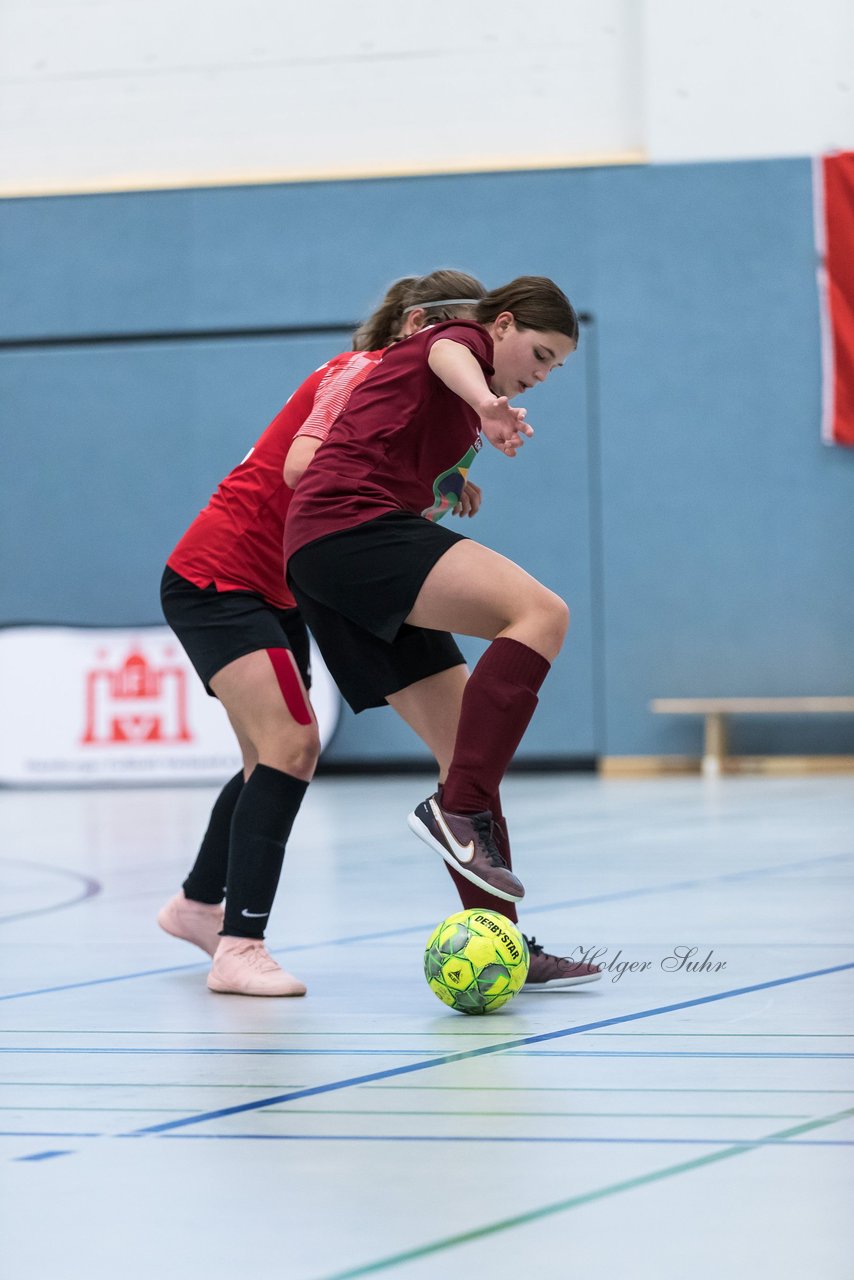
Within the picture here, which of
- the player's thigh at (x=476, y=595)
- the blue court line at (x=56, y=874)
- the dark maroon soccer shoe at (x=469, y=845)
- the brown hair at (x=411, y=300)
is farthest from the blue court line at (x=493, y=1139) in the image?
the blue court line at (x=56, y=874)

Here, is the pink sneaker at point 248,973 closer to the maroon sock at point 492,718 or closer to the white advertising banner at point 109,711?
the maroon sock at point 492,718

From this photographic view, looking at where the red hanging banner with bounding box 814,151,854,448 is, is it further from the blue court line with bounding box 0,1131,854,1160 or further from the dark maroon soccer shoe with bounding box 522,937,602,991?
the blue court line with bounding box 0,1131,854,1160

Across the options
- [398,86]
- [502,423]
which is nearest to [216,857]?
[502,423]

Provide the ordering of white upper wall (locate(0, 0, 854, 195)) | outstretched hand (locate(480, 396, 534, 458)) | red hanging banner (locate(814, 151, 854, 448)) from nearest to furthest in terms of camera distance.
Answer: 1. outstretched hand (locate(480, 396, 534, 458))
2. red hanging banner (locate(814, 151, 854, 448))
3. white upper wall (locate(0, 0, 854, 195))

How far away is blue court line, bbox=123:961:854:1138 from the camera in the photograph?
238 centimetres

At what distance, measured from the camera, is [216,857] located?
3877mm

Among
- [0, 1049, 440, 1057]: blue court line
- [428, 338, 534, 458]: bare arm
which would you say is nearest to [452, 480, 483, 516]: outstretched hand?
[428, 338, 534, 458]: bare arm

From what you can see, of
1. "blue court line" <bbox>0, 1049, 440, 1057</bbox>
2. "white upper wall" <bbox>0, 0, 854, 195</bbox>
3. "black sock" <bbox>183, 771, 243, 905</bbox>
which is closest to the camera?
"blue court line" <bbox>0, 1049, 440, 1057</bbox>

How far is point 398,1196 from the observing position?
6.42ft

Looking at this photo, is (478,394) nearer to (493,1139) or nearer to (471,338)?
(471,338)

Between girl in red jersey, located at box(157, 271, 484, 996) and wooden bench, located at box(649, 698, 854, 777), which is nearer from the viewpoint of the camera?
girl in red jersey, located at box(157, 271, 484, 996)

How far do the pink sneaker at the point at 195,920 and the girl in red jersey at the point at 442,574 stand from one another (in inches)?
28.6

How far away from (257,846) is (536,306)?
1158 millimetres

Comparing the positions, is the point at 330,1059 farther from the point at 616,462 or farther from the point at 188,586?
the point at 616,462
